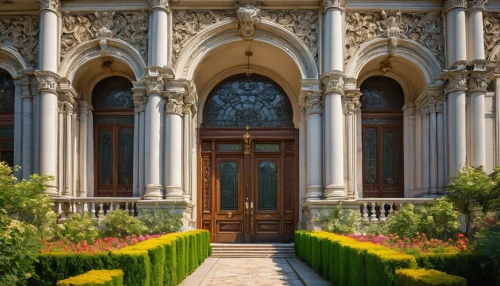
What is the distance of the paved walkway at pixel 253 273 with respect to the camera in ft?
40.0

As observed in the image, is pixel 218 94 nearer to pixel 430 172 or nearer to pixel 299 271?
pixel 430 172

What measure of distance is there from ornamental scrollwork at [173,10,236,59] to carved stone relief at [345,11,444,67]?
382 cm

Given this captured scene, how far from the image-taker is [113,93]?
2103cm

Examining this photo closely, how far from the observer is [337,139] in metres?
18.2

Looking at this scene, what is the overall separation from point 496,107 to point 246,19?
330 inches

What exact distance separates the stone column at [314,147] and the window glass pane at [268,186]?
2.86 meters

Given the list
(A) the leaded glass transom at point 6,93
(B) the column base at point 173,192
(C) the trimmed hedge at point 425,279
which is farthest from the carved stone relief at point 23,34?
(C) the trimmed hedge at point 425,279

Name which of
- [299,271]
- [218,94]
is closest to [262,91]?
[218,94]

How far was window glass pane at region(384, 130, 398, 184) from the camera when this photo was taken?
20.8 meters

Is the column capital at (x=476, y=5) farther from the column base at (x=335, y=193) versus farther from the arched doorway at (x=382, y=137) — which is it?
the column base at (x=335, y=193)

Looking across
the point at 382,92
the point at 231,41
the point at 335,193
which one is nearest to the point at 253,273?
the point at 335,193

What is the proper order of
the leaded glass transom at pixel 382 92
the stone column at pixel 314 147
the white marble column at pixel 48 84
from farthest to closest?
the leaded glass transom at pixel 382 92
the stone column at pixel 314 147
the white marble column at pixel 48 84

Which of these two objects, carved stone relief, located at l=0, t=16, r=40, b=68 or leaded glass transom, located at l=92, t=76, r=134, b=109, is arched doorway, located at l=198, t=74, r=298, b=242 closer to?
leaded glass transom, located at l=92, t=76, r=134, b=109

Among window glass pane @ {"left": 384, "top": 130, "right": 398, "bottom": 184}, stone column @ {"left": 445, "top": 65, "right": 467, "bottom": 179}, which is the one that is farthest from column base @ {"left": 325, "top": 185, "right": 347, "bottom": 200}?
window glass pane @ {"left": 384, "top": 130, "right": 398, "bottom": 184}
